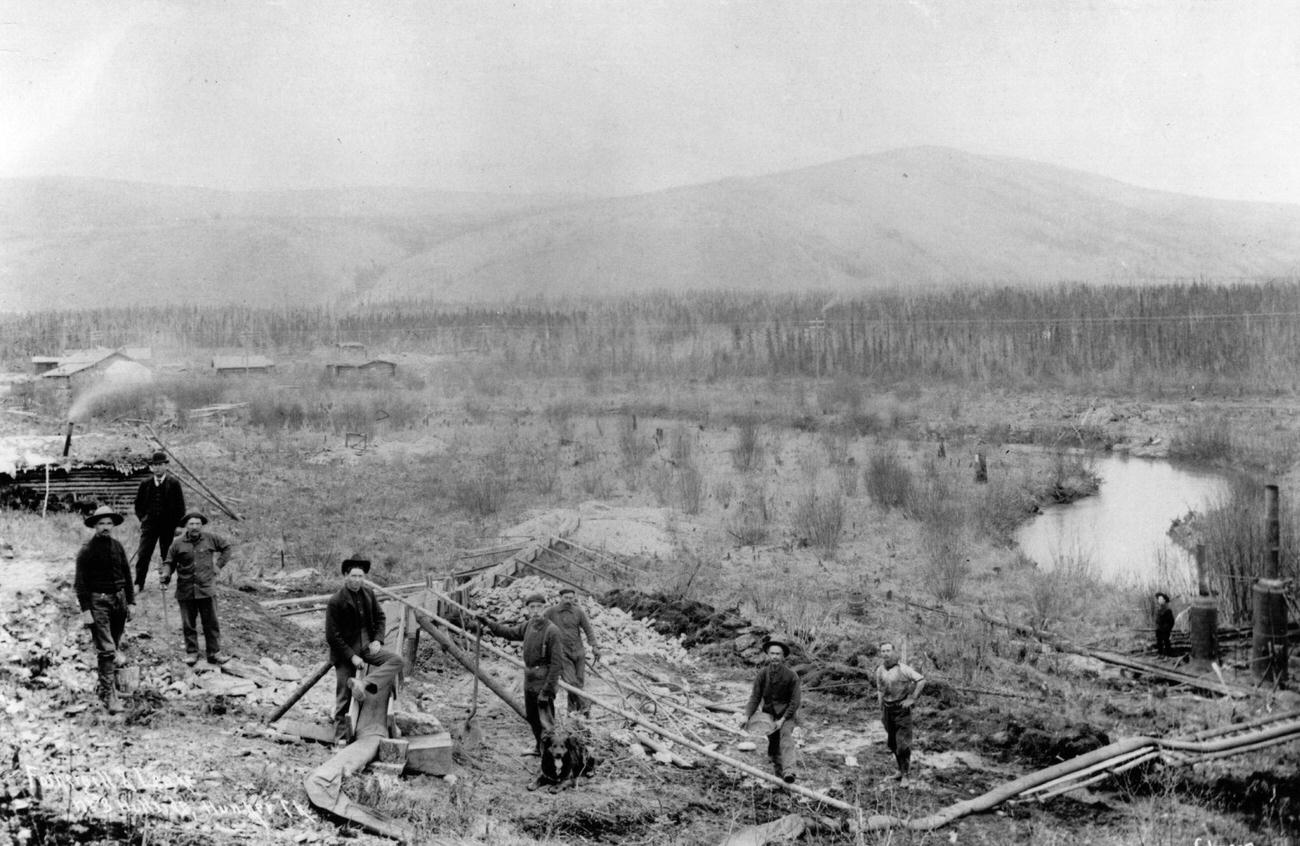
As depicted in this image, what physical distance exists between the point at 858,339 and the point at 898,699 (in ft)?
121

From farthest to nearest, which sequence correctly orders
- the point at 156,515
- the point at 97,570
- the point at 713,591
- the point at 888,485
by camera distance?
1. the point at 888,485
2. the point at 713,591
3. the point at 156,515
4. the point at 97,570

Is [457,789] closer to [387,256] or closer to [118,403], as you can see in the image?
[118,403]

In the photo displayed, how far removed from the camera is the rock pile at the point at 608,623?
1116cm

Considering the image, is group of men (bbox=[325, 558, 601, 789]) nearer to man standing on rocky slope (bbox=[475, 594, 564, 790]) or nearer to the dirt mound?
man standing on rocky slope (bbox=[475, 594, 564, 790])

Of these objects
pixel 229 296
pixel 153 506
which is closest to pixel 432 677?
pixel 153 506

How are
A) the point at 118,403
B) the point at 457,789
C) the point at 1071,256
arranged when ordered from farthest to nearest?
the point at 1071,256 < the point at 118,403 < the point at 457,789

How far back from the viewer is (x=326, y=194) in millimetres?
140500

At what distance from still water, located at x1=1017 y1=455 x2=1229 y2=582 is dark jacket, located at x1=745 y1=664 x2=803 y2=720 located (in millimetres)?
9035

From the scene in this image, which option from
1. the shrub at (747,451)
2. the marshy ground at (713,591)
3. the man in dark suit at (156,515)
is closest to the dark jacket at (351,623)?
the marshy ground at (713,591)

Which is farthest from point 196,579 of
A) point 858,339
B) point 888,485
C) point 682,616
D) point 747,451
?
point 858,339

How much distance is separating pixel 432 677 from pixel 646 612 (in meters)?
3.26

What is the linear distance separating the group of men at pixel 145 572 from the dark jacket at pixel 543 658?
2895mm

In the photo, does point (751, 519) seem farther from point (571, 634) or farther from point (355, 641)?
point (355, 641)

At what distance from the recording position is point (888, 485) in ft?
63.6
